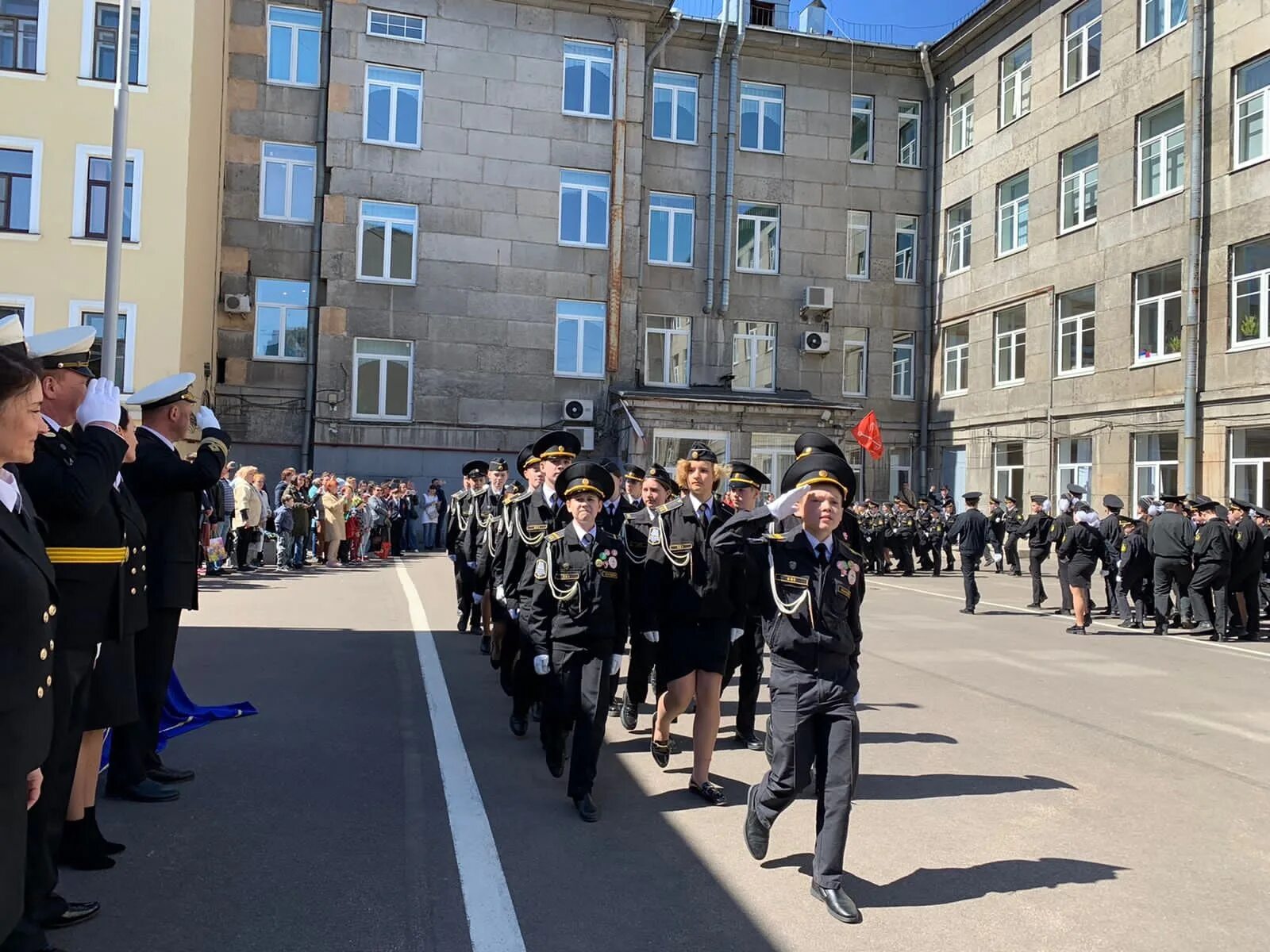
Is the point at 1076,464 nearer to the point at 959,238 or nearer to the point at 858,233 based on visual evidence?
the point at 959,238

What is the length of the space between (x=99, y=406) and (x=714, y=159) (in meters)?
28.4

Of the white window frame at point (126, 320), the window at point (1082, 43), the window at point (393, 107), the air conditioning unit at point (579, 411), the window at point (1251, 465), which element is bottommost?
the window at point (1251, 465)

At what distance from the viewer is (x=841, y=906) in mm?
4160

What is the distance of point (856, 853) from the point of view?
498 centimetres

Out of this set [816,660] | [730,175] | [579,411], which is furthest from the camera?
[730,175]

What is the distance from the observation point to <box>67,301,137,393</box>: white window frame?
2297 cm

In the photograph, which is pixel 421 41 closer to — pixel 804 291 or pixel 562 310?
pixel 562 310

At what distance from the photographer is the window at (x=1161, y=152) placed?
883 inches

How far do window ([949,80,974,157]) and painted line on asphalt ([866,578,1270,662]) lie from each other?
16304 mm

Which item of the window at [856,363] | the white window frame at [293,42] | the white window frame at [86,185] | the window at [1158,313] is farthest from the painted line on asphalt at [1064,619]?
the white window frame at [293,42]

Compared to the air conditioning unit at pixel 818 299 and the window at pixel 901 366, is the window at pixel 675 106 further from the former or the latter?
the window at pixel 901 366

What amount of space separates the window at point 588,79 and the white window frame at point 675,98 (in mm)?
1721

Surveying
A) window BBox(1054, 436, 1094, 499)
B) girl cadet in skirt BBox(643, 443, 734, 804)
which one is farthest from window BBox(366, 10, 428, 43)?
girl cadet in skirt BBox(643, 443, 734, 804)

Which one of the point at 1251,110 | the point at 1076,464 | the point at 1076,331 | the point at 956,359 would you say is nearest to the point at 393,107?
the point at 956,359
